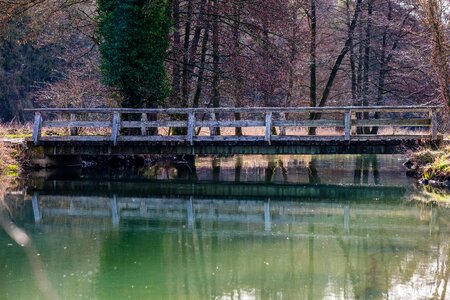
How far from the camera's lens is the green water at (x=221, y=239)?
8172 millimetres

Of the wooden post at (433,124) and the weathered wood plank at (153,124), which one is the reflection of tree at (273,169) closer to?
the weathered wood plank at (153,124)

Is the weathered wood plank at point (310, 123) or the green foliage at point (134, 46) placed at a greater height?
the green foliage at point (134, 46)

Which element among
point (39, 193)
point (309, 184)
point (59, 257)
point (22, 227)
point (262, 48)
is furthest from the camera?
point (262, 48)

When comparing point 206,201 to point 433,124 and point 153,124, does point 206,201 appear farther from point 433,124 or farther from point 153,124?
point 433,124

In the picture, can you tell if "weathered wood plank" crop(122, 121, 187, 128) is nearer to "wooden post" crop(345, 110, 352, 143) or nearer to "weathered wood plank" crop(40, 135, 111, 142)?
"weathered wood plank" crop(40, 135, 111, 142)

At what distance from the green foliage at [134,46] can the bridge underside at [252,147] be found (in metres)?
2.02

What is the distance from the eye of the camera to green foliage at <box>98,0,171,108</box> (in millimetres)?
20656

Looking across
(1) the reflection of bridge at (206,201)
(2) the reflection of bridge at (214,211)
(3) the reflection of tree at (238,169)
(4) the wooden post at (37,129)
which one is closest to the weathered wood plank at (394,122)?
(1) the reflection of bridge at (206,201)

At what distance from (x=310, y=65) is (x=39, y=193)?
16.1m

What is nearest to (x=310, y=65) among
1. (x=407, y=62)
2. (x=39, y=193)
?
(x=407, y=62)

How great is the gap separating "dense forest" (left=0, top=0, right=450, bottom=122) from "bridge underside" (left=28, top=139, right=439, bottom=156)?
1989 mm

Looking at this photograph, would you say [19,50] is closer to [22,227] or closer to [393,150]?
[393,150]

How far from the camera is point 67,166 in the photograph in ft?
73.2

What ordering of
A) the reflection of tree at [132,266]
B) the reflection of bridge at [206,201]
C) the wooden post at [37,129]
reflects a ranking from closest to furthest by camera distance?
the reflection of tree at [132,266] < the reflection of bridge at [206,201] < the wooden post at [37,129]
